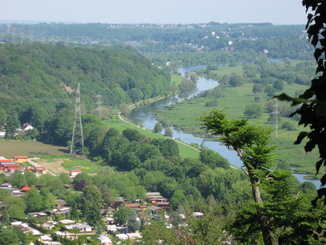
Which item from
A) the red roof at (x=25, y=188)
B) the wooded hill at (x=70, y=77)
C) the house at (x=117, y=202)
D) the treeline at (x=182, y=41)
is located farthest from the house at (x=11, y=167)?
the treeline at (x=182, y=41)

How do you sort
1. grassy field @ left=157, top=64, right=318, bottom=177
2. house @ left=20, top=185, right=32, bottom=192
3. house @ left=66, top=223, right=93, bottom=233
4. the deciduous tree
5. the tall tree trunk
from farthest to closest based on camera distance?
grassy field @ left=157, top=64, right=318, bottom=177 < house @ left=20, top=185, right=32, bottom=192 < house @ left=66, top=223, right=93, bottom=233 < the deciduous tree < the tall tree trunk

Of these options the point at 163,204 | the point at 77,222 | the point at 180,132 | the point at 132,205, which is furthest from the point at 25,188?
the point at 180,132

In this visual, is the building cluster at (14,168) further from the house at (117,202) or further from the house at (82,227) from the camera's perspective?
the house at (82,227)

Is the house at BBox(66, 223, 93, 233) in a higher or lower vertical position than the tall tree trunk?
lower

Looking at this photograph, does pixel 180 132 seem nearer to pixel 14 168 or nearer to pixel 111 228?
pixel 14 168

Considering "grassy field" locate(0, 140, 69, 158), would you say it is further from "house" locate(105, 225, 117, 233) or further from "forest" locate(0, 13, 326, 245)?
"house" locate(105, 225, 117, 233)

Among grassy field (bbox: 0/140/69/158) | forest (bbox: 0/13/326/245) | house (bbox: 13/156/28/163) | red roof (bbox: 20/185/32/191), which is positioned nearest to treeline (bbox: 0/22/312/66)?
forest (bbox: 0/13/326/245)
